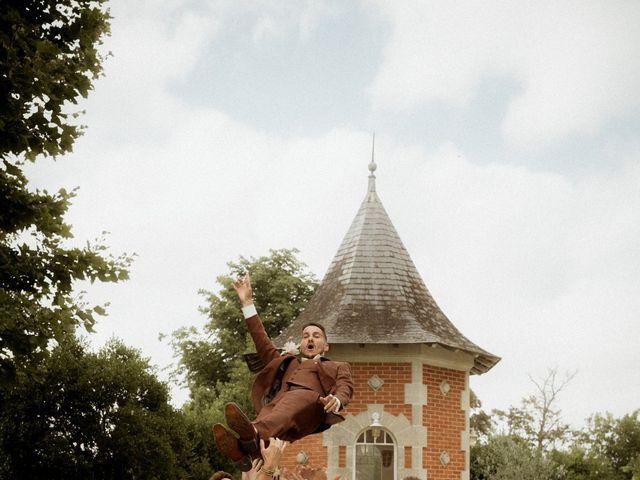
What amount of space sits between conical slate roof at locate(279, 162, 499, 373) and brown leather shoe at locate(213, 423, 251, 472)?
1029cm

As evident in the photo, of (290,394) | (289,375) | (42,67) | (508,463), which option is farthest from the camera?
(508,463)

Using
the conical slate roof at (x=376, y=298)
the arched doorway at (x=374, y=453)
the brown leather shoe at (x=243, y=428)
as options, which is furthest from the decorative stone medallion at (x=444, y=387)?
the brown leather shoe at (x=243, y=428)

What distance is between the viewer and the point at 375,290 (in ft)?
56.9

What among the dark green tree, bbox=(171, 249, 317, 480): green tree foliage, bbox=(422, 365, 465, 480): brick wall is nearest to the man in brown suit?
bbox=(422, 365, 465, 480): brick wall

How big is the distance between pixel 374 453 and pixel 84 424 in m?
5.28

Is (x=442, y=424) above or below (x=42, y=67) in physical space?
below

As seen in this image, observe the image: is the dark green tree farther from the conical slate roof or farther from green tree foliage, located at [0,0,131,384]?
green tree foliage, located at [0,0,131,384]

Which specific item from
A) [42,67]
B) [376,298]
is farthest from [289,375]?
[376,298]

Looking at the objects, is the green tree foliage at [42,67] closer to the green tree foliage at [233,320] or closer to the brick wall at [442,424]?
the brick wall at [442,424]

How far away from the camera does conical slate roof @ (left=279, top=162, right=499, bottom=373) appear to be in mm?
16125

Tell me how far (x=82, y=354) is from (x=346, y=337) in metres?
4.78

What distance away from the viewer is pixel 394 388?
1583cm

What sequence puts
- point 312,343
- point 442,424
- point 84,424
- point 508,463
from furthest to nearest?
point 508,463 → point 442,424 → point 84,424 → point 312,343

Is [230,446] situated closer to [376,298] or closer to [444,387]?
[444,387]
